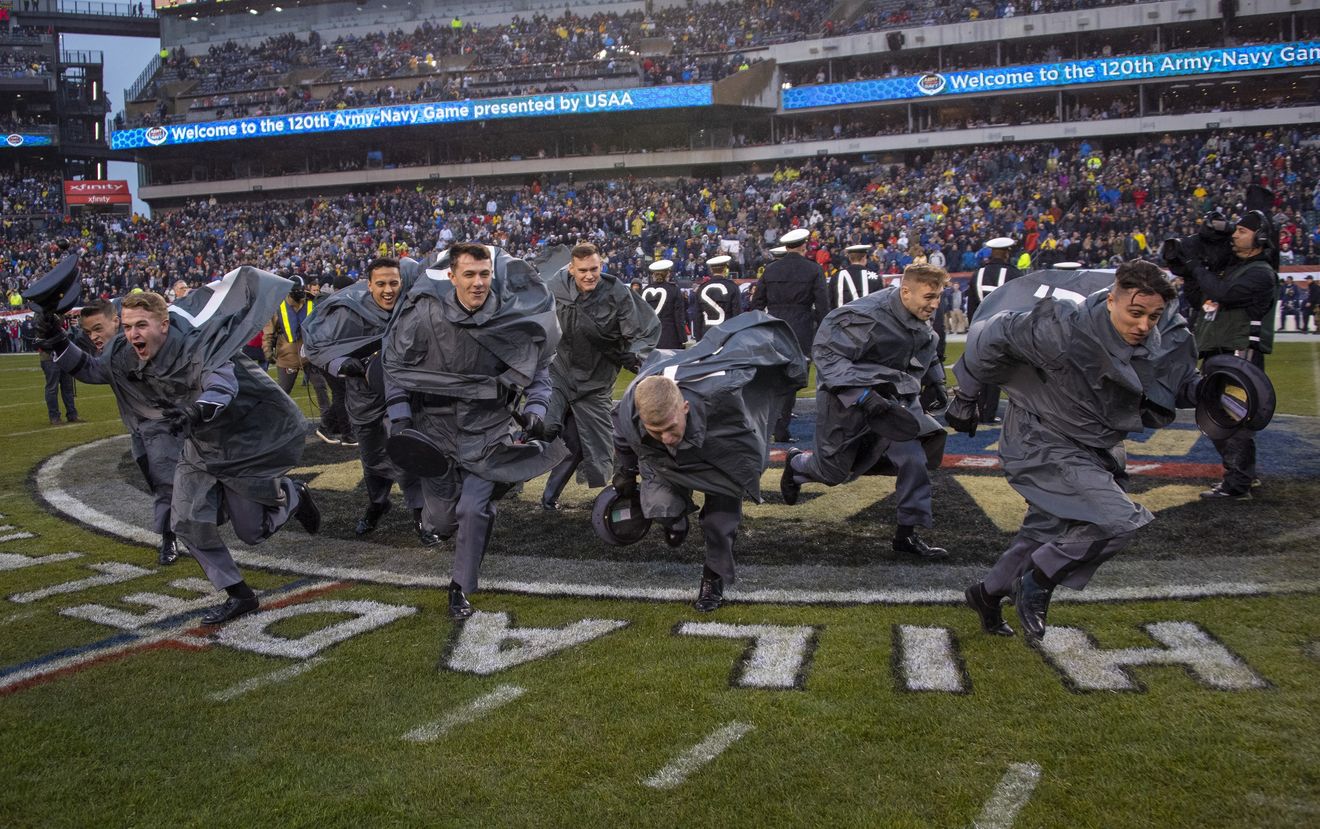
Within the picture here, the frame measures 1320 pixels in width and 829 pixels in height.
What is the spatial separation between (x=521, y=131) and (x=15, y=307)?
69.1ft

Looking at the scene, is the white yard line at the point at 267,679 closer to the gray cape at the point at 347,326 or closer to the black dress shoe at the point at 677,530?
the black dress shoe at the point at 677,530

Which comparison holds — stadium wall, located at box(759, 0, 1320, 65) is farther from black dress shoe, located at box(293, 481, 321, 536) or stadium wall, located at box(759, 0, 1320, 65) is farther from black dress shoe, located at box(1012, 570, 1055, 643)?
black dress shoe, located at box(1012, 570, 1055, 643)

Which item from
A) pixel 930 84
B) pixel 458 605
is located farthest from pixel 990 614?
pixel 930 84

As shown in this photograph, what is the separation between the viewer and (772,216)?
35.2m

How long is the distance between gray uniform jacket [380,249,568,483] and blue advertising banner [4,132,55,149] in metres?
59.9

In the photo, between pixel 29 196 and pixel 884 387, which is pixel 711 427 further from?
pixel 29 196

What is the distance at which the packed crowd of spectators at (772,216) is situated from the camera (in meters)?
28.5

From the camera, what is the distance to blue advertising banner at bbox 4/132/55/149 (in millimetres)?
54250

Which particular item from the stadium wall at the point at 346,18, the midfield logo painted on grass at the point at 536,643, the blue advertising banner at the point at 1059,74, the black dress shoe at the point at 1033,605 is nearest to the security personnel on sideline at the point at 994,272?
the black dress shoe at the point at 1033,605

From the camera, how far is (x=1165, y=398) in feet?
14.8

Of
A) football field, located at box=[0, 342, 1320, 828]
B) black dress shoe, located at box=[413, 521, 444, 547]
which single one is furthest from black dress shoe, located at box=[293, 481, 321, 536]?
black dress shoe, located at box=[413, 521, 444, 547]

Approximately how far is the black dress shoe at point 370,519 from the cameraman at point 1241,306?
5818mm

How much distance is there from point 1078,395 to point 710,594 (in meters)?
1.99

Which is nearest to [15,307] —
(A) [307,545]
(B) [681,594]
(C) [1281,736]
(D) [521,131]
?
(D) [521,131]
